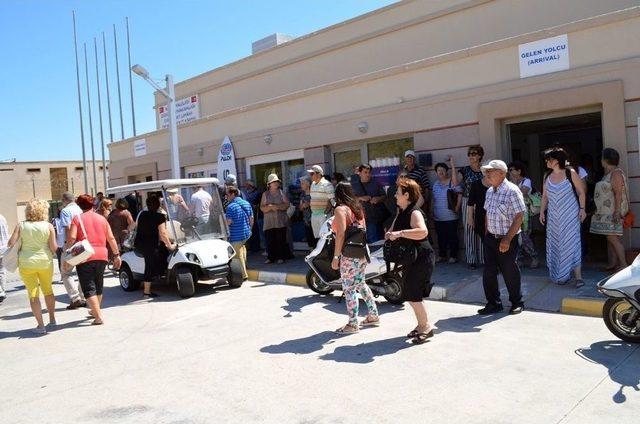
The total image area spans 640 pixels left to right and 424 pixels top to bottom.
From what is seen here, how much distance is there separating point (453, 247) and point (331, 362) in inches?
190

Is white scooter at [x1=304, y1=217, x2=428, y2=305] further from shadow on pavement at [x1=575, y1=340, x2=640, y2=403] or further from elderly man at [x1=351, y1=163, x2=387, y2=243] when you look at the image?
shadow on pavement at [x1=575, y1=340, x2=640, y2=403]

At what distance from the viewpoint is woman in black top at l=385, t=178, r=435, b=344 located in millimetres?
5672

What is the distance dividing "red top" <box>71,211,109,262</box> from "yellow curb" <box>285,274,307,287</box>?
3248 millimetres

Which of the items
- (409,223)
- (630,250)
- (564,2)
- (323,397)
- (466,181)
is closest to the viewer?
(323,397)

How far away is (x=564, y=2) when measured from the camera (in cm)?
986

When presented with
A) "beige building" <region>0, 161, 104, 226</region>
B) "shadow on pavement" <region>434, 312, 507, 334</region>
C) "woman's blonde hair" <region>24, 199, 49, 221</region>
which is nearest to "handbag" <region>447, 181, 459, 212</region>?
"shadow on pavement" <region>434, 312, 507, 334</region>

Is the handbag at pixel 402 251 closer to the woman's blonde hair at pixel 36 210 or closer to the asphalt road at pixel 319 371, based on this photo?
the asphalt road at pixel 319 371

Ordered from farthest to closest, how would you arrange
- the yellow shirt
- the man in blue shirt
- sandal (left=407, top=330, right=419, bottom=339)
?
1. the man in blue shirt
2. the yellow shirt
3. sandal (left=407, top=330, right=419, bottom=339)

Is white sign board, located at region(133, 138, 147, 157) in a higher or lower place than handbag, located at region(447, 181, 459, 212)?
higher

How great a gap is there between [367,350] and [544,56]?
5.59 meters

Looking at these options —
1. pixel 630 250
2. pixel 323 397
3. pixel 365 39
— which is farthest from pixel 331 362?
pixel 365 39

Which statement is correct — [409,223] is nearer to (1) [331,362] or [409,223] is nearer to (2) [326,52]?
(1) [331,362]

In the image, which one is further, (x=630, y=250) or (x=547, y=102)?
(x=547, y=102)

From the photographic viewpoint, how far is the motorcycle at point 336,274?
7.41 m
